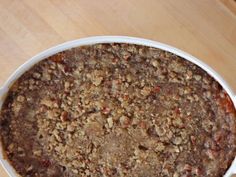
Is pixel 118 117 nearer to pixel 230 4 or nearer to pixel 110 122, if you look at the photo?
pixel 110 122

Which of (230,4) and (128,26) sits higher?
(230,4)

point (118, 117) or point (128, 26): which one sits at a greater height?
point (128, 26)

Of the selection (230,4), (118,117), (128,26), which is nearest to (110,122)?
(118,117)

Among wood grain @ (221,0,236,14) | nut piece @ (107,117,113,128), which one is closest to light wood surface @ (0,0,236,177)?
wood grain @ (221,0,236,14)

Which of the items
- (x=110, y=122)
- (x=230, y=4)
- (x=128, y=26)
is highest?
(x=230, y=4)

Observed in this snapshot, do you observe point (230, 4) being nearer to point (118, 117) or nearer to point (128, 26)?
point (128, 26)

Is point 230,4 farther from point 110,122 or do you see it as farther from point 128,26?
point 110,122

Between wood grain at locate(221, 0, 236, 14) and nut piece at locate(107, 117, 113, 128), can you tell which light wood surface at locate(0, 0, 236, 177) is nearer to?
wood grain at locate(221, 0, 236, 14)
